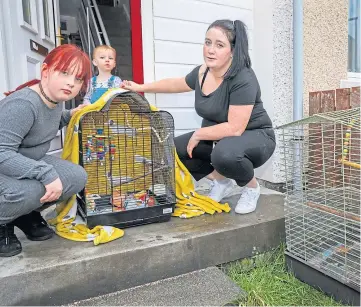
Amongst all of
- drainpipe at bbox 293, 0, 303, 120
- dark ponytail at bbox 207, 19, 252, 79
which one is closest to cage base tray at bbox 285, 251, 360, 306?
dark ponytail at bbox 207, 19, 252, 79

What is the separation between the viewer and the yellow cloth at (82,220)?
151 cm

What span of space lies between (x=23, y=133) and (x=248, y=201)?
4.03 ft

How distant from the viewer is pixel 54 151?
2.60m

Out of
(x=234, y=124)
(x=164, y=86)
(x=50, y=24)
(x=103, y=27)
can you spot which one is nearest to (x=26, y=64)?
(x=50, y=24)

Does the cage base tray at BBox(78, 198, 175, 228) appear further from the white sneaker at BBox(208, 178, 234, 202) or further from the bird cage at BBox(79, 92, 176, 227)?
the white sneaker at BBox(208, 178, 234, 202)

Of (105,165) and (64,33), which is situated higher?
(64,33)

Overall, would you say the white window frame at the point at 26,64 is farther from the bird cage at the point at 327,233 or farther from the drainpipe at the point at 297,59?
the drainpipe at the point at 297,59

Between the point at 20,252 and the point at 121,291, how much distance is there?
45cm

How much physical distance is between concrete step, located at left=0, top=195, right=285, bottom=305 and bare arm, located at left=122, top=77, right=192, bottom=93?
0.89m

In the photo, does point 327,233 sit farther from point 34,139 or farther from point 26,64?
point 26,64

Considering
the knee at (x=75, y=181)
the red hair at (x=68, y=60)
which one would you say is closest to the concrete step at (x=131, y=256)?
the knee at (x=75, y=181)

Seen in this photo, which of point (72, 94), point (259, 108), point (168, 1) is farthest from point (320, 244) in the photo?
point (168, 1)

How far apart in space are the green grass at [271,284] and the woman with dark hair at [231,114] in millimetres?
284

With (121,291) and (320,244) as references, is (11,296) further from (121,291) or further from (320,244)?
(320,244)
